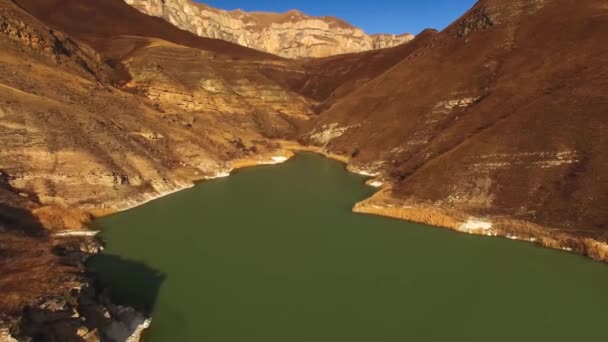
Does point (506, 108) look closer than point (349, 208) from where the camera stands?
No

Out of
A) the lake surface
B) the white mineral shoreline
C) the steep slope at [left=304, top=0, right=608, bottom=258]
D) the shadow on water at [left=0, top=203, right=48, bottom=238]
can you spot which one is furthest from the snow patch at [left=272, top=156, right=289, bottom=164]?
the shadow on water at [left=0, top=203, right=48, bottom=238]

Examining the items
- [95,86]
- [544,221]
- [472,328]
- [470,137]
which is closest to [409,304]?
[472,328]

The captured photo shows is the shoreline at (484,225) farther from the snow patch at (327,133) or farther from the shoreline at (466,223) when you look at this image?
the snow patch at (327,133)

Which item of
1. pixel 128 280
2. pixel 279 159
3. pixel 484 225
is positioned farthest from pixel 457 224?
pixel 279 159

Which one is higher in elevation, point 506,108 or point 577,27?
point 577,27

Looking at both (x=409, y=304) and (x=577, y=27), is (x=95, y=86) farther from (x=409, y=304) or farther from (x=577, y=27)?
(x=577, y=27)

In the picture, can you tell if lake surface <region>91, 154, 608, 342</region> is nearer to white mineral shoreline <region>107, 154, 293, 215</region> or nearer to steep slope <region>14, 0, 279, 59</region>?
white mineral shoreline <region>107, 154, 293, 215</region>

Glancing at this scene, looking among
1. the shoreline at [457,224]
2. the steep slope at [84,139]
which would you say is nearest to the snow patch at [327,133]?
the steep slope at [84,139]
